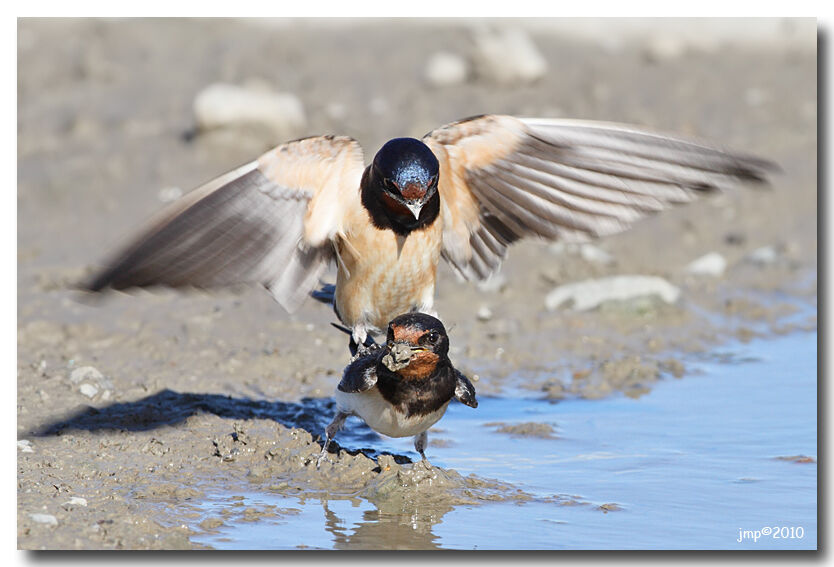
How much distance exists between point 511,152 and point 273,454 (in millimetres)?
1909

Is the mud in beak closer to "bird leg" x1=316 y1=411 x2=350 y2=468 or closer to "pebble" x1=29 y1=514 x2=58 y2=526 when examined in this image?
"bird leg" x1=316 y1=411 x2=350 y2=468

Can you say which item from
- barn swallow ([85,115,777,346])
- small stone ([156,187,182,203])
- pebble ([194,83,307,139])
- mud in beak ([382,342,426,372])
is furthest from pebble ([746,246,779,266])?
mud in beak ([382,342,426,372])

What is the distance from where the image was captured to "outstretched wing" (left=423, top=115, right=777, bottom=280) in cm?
550

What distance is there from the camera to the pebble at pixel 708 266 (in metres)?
9.64

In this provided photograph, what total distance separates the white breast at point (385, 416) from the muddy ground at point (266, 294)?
0.29 meters

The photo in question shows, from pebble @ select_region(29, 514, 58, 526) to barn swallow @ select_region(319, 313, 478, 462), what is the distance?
4.50 ft

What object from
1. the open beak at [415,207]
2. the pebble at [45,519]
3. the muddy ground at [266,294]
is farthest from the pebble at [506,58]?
the pebble at [45,519]

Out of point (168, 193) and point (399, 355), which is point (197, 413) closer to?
point (399, 355)

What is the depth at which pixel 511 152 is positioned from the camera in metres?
5.67

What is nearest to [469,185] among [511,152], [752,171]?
[511,152]

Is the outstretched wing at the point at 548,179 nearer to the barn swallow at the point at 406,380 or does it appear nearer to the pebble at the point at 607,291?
the barn swallow at the point at 406,380

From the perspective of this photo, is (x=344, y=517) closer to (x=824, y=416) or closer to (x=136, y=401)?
(x=136, y=401)

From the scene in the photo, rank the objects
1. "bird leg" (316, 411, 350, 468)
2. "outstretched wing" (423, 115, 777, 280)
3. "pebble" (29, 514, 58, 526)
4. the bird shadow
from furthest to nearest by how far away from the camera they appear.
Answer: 1. the bird shadow
2. "bird leg" (316, 411, 350, 468)
3. "outstretched wing" (423, 115, 777, 280)
4. "pebble" (29, 514, 58, 526)

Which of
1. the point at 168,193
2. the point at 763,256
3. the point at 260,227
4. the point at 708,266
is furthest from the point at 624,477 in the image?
the point at 168,193
